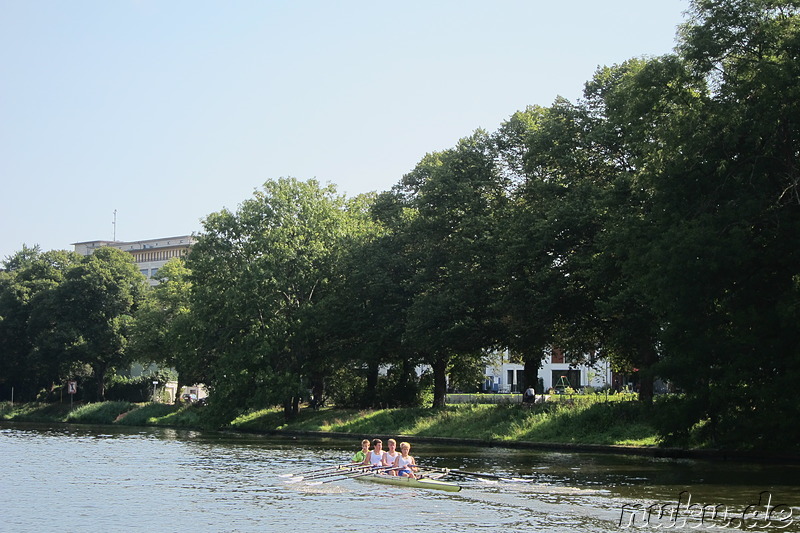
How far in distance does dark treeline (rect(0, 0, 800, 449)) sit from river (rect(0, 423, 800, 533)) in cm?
557

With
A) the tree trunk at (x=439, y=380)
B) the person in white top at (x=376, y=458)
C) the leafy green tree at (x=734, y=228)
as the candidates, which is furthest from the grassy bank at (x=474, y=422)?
the person in white top at (x=376, y=458)

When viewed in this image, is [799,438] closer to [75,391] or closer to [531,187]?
[531,187]

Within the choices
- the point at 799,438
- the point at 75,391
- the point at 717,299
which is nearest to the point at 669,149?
the point at 717,299

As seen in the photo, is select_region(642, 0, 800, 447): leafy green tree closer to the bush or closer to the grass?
the grass

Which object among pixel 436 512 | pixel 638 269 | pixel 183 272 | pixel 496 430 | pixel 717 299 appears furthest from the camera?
pixel 183 272

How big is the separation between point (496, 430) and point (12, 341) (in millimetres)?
71148

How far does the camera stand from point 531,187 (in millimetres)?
55375

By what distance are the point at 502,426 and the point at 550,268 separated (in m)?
9.20

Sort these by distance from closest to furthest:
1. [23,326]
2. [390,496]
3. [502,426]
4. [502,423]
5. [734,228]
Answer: [390,496] → [734,228] → [502,426] → [502,423] → [23,326]

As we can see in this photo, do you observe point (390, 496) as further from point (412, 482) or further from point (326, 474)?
point (326, 474)

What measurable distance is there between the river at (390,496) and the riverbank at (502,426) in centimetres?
219

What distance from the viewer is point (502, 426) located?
174 ft

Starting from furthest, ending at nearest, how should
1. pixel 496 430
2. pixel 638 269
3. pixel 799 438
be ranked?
pixel 496 430
pixel 638 269
pixel 799 438

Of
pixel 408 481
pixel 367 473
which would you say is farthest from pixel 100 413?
pixel 408 481
